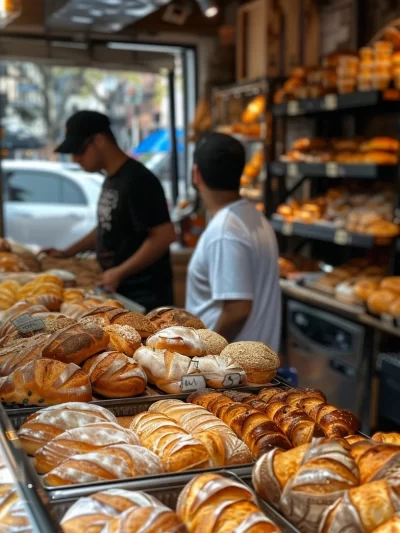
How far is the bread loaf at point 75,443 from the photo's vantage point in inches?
43.4

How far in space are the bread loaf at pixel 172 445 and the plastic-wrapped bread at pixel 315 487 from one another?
18 cm

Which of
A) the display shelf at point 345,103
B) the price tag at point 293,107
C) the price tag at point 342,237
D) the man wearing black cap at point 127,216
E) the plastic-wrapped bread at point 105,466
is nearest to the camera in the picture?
the plastic-wrapped bread at point 105,466

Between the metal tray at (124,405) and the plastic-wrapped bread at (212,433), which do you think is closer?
the plastic-wrapped bread at (212,433)

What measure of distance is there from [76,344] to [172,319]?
440 millimetres

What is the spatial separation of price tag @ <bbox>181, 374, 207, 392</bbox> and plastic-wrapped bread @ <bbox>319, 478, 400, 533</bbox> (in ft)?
1.91

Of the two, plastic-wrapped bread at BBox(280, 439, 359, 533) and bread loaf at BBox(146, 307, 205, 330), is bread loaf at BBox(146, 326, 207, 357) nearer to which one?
bread loaf at BBox(146, 307, 205, 330)

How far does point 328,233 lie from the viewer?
4332mm

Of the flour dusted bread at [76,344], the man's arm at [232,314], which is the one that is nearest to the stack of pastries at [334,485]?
the flour dusted bread at [76,344]

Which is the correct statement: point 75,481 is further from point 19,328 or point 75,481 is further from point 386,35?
point 386,35

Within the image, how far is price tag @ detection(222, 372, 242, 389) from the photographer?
1.51 meters

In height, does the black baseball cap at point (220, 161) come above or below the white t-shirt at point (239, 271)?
above

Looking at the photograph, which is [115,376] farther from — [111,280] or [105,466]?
[111,280]

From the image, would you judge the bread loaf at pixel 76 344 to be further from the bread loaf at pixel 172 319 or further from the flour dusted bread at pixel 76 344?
the bread loaf at pixel 172 319

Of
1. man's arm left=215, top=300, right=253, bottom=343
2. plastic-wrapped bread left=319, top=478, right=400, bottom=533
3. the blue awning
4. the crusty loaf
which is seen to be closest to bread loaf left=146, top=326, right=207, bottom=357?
the crusty loaf
